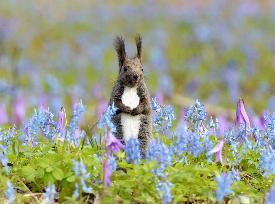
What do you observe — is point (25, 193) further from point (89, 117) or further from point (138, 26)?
point (138, 26)

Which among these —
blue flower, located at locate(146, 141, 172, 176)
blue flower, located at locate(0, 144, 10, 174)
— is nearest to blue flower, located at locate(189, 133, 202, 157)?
blue flower, located at locate(146, 141, 172, 176)

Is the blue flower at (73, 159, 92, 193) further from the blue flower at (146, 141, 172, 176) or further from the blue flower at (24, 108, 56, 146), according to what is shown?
the blue flower at (24, 108, 56, 146)

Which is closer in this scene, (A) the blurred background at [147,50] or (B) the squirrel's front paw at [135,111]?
(B) the squirrel's front paw at [135,111]

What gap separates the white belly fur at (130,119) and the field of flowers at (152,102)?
7.2 inches

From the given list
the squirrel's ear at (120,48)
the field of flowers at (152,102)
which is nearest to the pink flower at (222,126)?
the field of flowers at (152,102)

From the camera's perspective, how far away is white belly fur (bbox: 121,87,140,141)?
4656mm

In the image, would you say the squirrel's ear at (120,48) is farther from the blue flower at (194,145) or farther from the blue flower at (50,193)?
the blue flower at (50,193)

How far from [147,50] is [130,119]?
11.9m

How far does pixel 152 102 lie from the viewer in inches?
195

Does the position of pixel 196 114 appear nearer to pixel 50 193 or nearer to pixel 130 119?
pixel 130 119

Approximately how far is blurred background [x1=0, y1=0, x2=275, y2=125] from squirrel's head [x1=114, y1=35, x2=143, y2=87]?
4281mm

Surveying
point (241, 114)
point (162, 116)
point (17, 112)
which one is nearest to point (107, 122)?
point (162, 116)

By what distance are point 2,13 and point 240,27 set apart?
566 cm

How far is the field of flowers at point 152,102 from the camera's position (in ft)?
13.8
